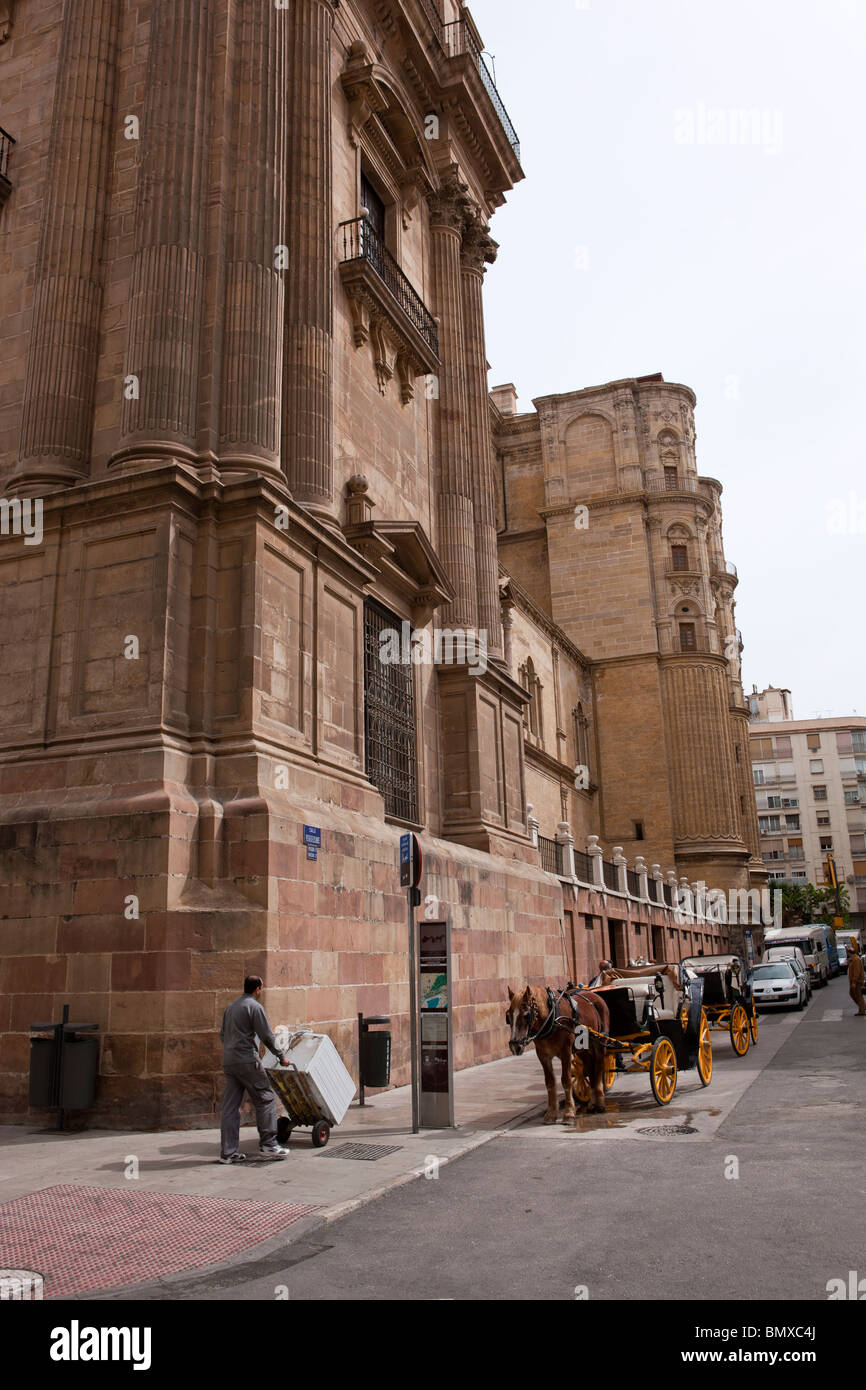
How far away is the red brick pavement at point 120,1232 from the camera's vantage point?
558 centimetres

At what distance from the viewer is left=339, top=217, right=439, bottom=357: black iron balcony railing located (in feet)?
56.6

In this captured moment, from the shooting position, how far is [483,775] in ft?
63.1

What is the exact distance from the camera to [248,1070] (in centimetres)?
855

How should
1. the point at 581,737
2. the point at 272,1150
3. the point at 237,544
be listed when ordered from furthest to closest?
1. the point at 581,737
2. the point at 237,544
3. the point at 272,1150

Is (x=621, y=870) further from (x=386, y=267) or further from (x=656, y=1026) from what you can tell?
(x=656, y=1026)

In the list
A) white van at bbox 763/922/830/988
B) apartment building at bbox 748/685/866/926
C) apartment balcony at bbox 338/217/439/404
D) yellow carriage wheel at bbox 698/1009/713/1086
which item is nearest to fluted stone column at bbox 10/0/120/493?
apartment balcony at bbox 338/217/439/404

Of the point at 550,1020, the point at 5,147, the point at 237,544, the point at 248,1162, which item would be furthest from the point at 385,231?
the point at 248,1162

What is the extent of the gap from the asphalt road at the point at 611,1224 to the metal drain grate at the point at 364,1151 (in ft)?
2.16

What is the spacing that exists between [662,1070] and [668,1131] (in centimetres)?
177

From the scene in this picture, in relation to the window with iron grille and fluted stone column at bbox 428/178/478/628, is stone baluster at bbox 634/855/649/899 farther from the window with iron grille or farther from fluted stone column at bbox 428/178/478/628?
the window with iron grille

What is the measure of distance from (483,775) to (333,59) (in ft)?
41.4

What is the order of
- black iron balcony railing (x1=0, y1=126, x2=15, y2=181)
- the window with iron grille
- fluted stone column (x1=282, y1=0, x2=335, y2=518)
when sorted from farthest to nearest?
1. the window with iron grille
2. black iron balcony railing (x1=0, y1=126, x2=15, y2=181)
3. fluted stone column (x1=282, y1=0, x2=335, y2=518)

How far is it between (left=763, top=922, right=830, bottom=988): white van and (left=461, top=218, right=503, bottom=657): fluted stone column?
24374 millimetres
